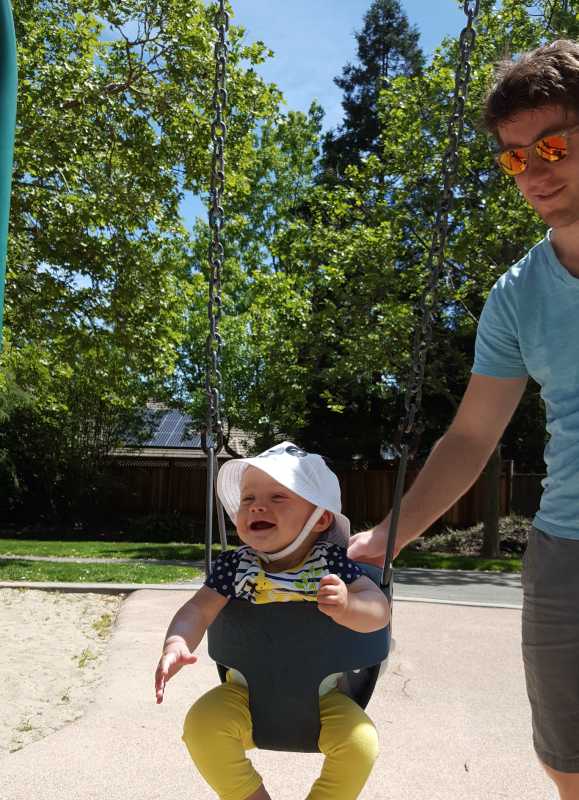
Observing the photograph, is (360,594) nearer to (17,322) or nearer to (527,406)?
(17,322)

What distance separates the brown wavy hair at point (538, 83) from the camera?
1611mm

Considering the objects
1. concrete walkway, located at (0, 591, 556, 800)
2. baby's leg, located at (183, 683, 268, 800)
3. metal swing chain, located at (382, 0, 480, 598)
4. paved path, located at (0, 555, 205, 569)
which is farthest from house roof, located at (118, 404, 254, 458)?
baby's leg, located at (183, 683, 268, 800)

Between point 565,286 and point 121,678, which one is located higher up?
point 565,286

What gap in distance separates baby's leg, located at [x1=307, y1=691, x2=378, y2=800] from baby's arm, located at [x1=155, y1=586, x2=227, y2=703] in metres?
0.39

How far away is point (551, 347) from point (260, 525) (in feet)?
2.83

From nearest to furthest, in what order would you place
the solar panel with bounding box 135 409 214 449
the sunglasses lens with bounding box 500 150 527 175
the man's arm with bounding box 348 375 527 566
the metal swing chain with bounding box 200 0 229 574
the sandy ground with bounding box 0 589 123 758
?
1. the sunglasses lens with bounding box 500 150 527 175
2. the man's arm with bounding box 348 375 527 566
3. the metal swing chain with bounding box 200 0 229 574
4. the sandy ground with bounding box 0 589 123 758
5. the solar panel with bounding box 135 409 214 449

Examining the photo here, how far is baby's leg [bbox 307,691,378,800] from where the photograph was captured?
1735 mm

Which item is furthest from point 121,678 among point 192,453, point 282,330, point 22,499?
point 192,453

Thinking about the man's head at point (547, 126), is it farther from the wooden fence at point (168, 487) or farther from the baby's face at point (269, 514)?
the wooden fence at point (168, 487)

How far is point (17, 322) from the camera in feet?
32.1

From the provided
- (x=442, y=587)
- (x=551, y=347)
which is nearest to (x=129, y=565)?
(x=442, y=587)

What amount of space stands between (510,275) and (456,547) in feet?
46.4

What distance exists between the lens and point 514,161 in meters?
1.69

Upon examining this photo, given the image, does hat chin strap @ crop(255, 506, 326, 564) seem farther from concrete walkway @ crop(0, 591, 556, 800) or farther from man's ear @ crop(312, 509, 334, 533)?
concrete walkway @ crop(0, 591, 556, 800)
